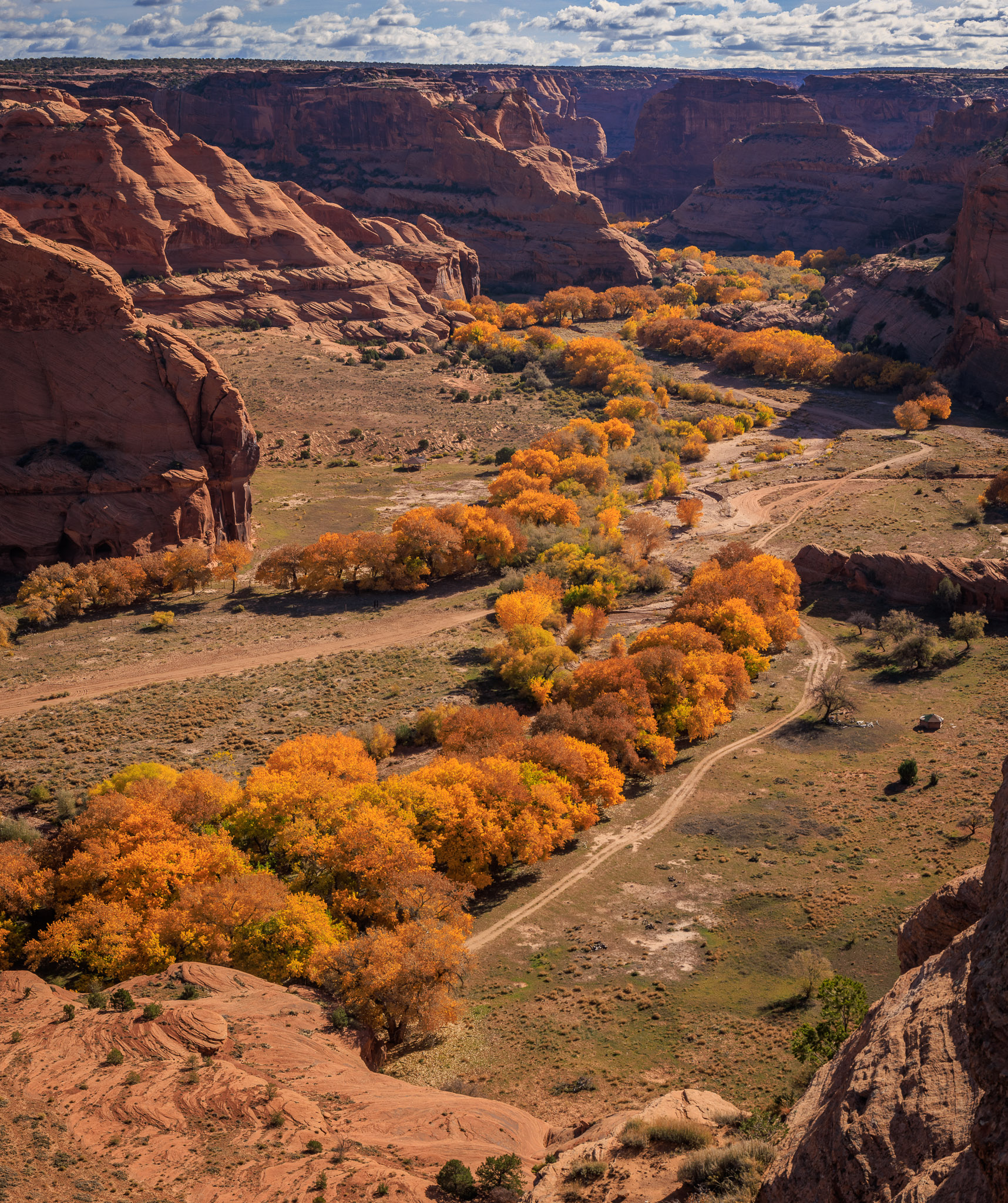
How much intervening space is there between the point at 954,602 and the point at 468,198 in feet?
460

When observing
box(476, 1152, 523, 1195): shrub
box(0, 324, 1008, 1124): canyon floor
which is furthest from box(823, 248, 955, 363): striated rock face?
box(476, 1152, 523, 1195): shrub

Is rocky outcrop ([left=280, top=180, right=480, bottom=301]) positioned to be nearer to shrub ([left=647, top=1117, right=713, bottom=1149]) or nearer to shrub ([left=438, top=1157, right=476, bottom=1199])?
shrub ([left=647, top=1117, right=713, bottom=1149])

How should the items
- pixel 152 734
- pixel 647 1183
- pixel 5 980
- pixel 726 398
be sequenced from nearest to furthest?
pixel 647 1183, pixel 5 980, pixel 152 734, pixel 726 398

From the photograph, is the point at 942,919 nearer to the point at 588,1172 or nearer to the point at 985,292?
the point at 588,1172

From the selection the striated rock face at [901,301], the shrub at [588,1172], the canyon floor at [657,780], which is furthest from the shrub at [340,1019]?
the striated rock face at [901,301]

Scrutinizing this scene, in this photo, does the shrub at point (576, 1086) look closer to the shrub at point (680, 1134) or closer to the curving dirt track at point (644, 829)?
the shrub at point (680, 1134)

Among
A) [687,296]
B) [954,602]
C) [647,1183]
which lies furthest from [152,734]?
[687,296]

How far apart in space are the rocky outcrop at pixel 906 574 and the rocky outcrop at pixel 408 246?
93503 millimetres

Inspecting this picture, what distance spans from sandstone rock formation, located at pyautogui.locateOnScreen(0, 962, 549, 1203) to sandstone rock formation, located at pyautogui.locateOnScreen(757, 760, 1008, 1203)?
9193mm

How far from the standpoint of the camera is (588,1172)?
20828 mm

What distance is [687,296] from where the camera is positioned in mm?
163750

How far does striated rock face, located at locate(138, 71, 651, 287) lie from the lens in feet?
554

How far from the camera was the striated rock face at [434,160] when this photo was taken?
169 meters

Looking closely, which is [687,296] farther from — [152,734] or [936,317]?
[152,734]
